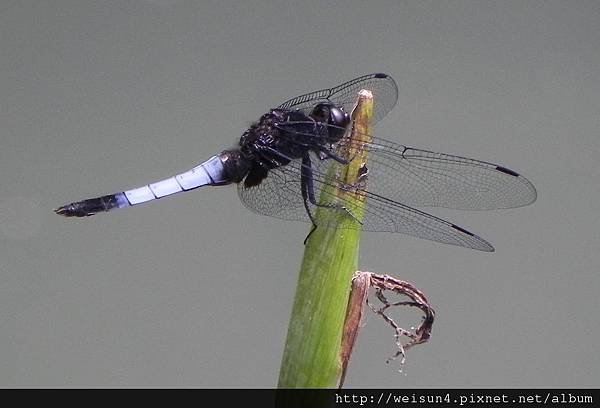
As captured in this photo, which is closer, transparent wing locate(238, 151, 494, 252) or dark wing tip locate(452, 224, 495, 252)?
transparent wing locate(238, 151, 494, 252)

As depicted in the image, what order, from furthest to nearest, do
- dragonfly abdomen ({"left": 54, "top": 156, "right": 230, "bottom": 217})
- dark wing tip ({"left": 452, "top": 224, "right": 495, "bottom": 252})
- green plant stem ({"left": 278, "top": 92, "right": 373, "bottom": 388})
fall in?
1. dragonfly abdomen ({"left": 54, "top": 156, "right": 230, "bottom": 217})
2. dark wing tip ({"left": 452, "top": 224, "right": 495, "bottom": 252})
3. green plant stem ({"left": 278, "top": 92, "right": 373, "bottom": 388})

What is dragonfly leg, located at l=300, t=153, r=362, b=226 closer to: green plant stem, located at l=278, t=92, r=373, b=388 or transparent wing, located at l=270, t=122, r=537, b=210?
transparent wing, located at l=270, t=122, r=537, b=210

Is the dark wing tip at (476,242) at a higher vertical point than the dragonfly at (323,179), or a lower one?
lower

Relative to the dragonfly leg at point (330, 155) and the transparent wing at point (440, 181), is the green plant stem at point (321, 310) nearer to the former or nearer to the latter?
the dragonfly leg at point (330, 155)

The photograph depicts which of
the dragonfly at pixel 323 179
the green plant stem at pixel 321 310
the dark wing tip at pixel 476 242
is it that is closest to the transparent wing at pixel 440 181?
the dragonfly at pixel 323 179

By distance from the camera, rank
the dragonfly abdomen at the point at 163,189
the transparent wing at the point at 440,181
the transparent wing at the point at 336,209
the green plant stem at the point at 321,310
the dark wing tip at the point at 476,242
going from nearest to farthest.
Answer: the green plant stem at the point at 321,310 → the transparent wing at the point at 336,209 → the dark wing tip at the point at 476,242 → the transparent wing at the point at 440,181 → the dragonfly abdomen at the point at 163,189

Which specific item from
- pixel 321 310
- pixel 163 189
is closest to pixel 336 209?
pixel 321 310

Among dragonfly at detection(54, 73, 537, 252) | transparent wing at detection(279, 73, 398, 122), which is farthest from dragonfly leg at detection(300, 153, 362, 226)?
transparent wing at detection(279, 73, 398, 122)

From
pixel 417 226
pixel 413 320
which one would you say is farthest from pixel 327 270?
pixel 413 320
